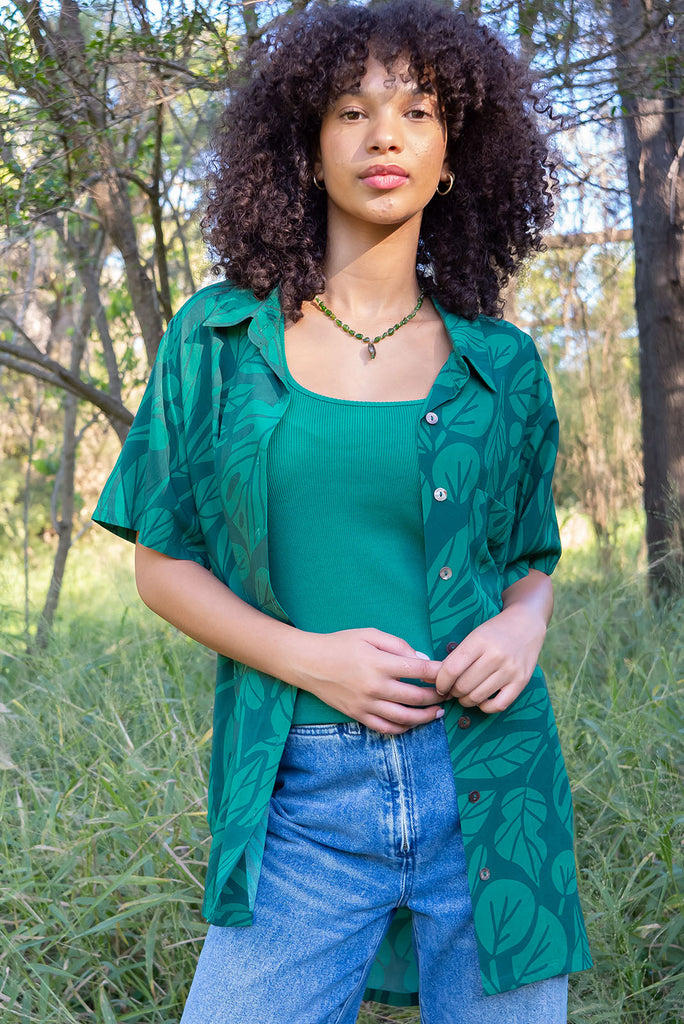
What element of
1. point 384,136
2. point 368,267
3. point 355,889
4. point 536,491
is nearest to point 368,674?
point 355,889

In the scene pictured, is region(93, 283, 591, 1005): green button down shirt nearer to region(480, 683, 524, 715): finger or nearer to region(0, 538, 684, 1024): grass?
region(480, 683, 524, 715): finger

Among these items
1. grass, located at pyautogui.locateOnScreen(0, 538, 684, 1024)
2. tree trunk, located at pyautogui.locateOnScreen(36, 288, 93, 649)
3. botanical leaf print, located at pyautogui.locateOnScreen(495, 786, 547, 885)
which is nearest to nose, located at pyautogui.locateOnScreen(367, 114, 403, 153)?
botanical leaf print, located at pyautogui.locateOnScreen(495, 786, 547, 885)

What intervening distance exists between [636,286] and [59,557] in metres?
2.56

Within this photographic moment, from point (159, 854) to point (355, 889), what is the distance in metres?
1.04

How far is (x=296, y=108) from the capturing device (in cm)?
157

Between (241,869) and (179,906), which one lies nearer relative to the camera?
(241,869)

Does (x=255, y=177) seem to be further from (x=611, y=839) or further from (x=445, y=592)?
(x=611, y=839)

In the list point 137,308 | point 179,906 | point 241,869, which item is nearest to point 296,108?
point 241,869

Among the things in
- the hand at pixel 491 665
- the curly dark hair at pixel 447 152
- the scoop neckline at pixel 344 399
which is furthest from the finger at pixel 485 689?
the curly dark hair at pixel 447 152

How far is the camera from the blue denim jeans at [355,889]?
120 cm

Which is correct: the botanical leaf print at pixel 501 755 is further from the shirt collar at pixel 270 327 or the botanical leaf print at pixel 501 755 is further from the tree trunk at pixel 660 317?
the tree trunk at pixel 660 317

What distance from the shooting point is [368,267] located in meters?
1.53

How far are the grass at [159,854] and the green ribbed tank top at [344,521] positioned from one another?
0.89m

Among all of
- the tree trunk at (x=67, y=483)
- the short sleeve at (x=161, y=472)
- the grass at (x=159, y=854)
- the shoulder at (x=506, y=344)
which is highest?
the shoulder at (x=506, y=344)
